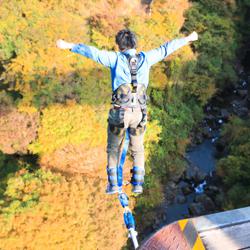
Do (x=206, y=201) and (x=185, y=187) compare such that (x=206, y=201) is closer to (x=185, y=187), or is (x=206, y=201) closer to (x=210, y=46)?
(x=185, y=187)

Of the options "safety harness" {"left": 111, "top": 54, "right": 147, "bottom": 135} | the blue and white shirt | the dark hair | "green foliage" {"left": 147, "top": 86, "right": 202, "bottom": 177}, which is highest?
the dark hair

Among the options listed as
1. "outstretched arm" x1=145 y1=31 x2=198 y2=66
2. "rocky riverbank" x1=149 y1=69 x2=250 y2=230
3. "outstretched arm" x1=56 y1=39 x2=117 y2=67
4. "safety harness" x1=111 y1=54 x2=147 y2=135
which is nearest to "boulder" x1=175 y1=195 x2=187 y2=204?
"rocky riverbank" x1=149 y1=69 x2=250 y2=230

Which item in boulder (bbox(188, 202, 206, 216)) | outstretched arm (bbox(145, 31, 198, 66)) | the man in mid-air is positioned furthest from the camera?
boulder (bbox(188, 202, 206, 216))

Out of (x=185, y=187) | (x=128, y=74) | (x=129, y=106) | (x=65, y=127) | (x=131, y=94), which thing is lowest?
(x=185, y=187)

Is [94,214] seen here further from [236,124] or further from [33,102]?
[236,124]

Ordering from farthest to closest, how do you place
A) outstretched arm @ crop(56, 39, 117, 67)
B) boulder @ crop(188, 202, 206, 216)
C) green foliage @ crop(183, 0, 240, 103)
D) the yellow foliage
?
green foliage @ crop(183, 0, 240, 103)
boulder @ crop(188, 202, 206, 216)
the yellow foliage
outstretched arm @ crop(56, 39, 117, 67)

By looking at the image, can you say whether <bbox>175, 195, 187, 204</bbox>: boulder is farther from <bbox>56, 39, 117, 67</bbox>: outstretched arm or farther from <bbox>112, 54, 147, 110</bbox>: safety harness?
<bbox>56, 39, 117, 67</bbox>: outstretched arm

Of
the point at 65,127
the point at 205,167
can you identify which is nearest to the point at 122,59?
the point at 65,127

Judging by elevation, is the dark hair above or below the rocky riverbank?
above
